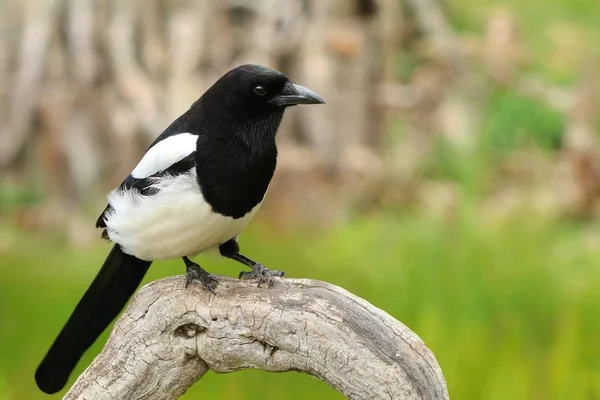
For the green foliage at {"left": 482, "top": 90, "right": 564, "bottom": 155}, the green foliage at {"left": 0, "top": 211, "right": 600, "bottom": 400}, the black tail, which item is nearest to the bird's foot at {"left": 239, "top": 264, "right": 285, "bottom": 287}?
the black tail

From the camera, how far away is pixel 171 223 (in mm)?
1383

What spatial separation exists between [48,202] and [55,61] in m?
0.51

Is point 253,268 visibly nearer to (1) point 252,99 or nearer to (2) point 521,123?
(1) point 252,99

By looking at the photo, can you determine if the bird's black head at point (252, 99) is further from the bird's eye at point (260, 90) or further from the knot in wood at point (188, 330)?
the knot in wood at point (188, 330)

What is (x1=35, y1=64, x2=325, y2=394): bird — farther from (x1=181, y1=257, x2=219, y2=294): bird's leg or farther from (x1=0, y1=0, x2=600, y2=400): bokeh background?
(x1=0, y1=0, x2=600, y2=400): bokeh background

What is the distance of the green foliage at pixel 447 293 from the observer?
2.05 m

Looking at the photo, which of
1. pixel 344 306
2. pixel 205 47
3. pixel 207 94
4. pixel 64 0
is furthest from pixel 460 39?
pixel 344 306

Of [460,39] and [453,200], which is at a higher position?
[460,39]

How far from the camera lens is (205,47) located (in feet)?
10.8

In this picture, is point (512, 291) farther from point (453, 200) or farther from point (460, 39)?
point (460, 39)

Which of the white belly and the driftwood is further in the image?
the white belly

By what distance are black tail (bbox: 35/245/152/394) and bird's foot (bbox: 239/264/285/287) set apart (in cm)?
23

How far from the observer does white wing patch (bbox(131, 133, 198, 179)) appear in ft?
4.53

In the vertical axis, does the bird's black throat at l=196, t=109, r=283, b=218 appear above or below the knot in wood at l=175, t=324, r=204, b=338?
above
